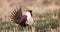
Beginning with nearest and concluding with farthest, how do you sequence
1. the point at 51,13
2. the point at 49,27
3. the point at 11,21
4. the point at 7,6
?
the point at 49,27 < the point at 11,21 < the point at 51,13 < the point at 7,6

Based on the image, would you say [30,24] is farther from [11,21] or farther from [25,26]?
[11,21]

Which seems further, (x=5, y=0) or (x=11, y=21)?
(x=5, y=0)

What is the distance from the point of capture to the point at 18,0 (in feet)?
38.9

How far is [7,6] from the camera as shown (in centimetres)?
1145

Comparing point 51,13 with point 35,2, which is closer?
point 51,13

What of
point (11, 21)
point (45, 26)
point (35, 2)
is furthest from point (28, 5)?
point (45, 26)

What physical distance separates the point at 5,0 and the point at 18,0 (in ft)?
2.14

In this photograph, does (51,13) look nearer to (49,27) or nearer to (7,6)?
(49,27)

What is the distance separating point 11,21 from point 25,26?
0.73m

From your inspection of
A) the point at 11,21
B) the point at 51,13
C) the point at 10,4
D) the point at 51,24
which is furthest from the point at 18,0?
the point at 51,24

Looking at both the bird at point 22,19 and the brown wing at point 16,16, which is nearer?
the bird at point 22,19

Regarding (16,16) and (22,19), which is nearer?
(22,19)

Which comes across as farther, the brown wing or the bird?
the brown wing

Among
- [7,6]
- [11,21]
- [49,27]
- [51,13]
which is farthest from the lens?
[7,6]
